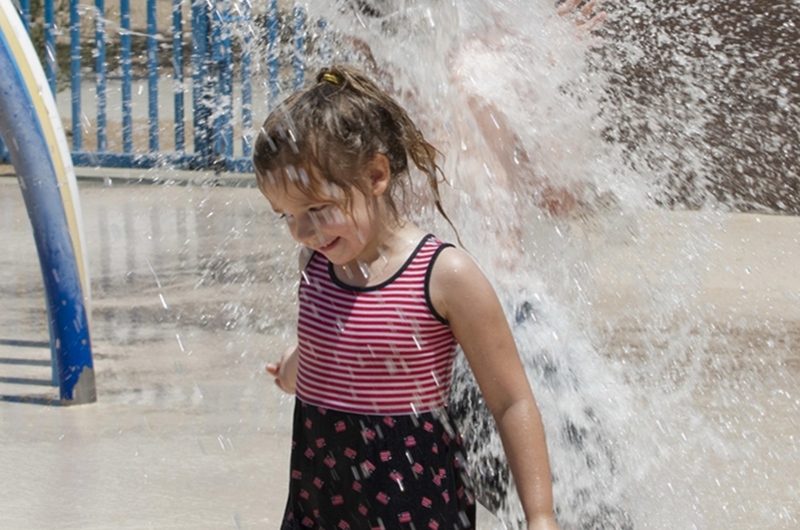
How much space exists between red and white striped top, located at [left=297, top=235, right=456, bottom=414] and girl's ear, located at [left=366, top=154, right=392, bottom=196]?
10 cm

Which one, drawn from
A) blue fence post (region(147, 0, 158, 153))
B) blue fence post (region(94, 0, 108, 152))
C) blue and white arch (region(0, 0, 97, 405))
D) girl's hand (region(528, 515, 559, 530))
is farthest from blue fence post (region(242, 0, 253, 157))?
girl's hand (region(528, 515, 559, 530))

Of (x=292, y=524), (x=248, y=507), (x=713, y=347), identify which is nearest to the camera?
(x=292, y=524)

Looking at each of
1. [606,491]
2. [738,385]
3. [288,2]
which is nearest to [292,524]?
[606,491]

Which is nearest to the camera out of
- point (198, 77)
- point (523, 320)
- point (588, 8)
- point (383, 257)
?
point (383, 257)

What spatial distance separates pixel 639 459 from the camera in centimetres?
312

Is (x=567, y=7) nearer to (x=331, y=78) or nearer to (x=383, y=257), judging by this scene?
(x=331, y=78)

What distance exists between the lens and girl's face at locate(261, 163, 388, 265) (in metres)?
1.73

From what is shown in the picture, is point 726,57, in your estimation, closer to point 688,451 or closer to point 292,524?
point 688,451

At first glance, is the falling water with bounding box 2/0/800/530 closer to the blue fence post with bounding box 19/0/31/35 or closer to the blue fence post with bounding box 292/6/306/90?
the blue fence post with bounding box 292/6/306/90

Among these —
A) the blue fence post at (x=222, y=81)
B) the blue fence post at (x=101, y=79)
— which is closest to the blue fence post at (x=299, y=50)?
the blue fence post at (x=222, y=81)

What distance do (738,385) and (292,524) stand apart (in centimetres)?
235

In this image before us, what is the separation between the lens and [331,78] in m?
1.86

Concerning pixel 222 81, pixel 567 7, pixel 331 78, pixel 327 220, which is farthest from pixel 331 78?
pixel 222 81

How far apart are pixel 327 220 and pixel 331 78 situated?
0.82 ft
